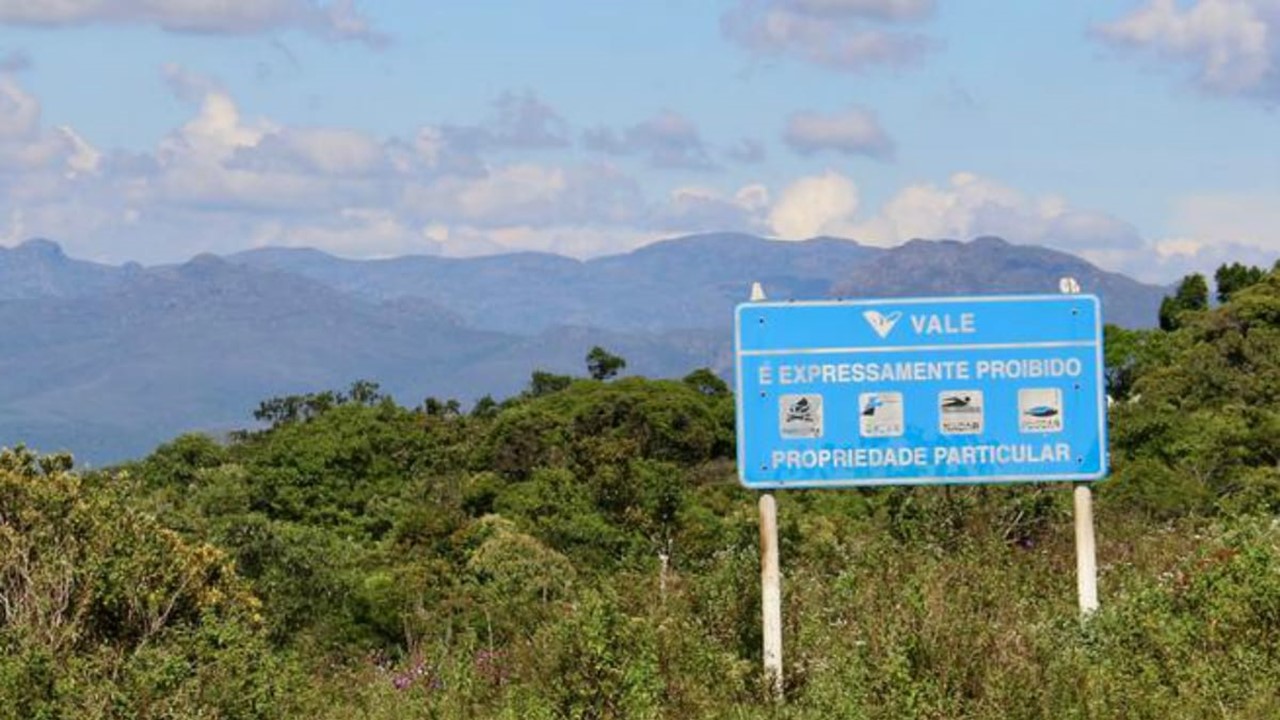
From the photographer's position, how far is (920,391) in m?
10.5

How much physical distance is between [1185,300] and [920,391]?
90481 mm

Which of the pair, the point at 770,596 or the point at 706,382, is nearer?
the point at 770,596

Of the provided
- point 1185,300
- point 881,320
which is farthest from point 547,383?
point 881,320

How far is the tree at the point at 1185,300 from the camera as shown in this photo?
9588 centimetres

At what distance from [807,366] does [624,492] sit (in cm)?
3768

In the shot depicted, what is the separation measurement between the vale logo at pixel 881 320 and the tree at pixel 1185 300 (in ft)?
288

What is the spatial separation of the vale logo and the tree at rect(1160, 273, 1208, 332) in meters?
87.8

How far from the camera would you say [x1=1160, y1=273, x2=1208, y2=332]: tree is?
9588 cm

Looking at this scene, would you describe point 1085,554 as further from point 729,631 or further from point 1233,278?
point 1233,278

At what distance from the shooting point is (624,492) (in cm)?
4794

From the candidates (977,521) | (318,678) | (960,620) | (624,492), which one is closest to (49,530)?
(318,678)

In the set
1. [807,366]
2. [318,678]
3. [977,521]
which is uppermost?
[807,366]

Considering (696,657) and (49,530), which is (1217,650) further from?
(49,530)

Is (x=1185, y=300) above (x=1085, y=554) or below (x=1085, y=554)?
above
